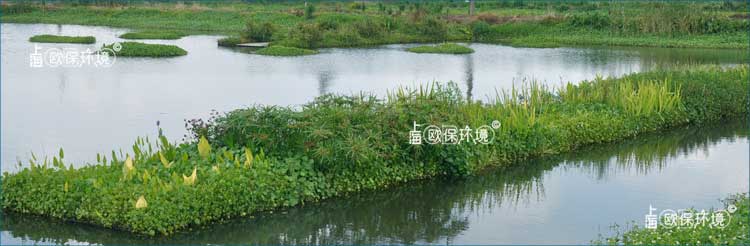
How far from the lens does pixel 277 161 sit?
373 inches

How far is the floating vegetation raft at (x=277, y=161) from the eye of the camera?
333 inches

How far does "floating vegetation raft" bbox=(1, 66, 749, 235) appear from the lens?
8.45 metres

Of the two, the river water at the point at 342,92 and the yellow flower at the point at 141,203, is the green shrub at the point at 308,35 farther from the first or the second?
the yellow flower at the point at 141,203

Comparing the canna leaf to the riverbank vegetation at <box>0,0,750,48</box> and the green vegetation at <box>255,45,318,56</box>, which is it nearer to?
the green vegetation at <box>255,45,318,56</box>

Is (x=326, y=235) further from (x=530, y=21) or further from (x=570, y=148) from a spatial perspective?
(x=530, y=21)

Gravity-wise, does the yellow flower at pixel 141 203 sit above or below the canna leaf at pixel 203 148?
below

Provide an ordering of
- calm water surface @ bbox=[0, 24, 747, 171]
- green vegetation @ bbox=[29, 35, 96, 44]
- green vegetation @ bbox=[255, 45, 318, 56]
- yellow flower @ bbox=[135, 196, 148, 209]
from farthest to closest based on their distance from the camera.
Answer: green vegetation @ bbox=[29, 35, 96, 44] → green vegetation @ bbox=[255, 45, 318, 56] → calm water surface @ bbox=[0, 24, 747, 171] → yellow flower @ bbox=[135, 196, 148, 209]

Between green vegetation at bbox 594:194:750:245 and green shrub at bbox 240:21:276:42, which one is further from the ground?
green shrub at bbox 240:21:276:42

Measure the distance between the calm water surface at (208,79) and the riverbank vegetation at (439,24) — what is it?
6.59ft

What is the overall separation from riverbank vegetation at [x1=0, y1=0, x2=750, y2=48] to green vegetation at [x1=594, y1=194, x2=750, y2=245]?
75.3 feet

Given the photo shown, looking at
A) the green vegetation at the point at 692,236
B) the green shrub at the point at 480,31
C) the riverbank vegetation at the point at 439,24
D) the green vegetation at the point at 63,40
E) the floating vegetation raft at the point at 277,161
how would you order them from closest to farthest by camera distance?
the green vegetation at the point at 692,236 < the floating vegetation raft at the point at 277,161 < the green vegetation at the point at 63,40 < the riverbank vegetation at the point at 439,24 < the green shrub at the point at 480,31

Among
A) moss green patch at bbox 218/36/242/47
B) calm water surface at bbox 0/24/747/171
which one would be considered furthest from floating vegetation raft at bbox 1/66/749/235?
moss green patch at bbox 218/36/242/47

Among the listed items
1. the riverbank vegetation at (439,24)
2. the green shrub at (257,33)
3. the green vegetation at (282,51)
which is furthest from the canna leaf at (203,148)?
the green shrub at (257,33)

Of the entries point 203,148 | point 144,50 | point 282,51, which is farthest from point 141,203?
point 282,51
